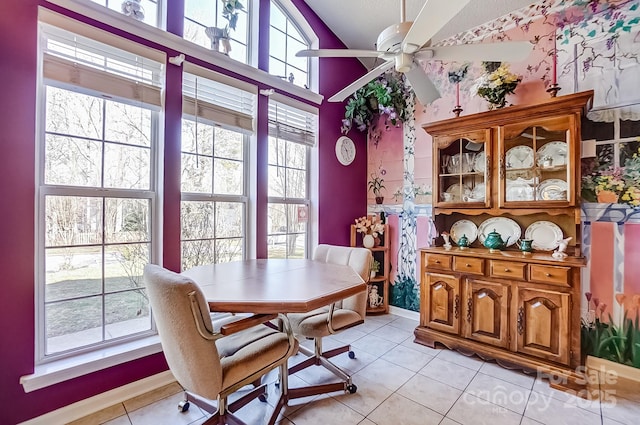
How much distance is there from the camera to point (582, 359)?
7.61ft

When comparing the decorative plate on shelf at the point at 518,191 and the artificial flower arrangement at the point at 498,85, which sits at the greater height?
the artificial flower arrangement at the point at 498,85

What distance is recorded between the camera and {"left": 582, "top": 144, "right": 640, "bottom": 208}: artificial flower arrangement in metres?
2.19

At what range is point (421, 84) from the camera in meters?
1.85

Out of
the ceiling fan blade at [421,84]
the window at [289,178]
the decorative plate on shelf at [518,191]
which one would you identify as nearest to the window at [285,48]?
the window at [289,178]

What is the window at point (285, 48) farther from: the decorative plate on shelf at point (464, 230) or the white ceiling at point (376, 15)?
the decorative plate on shelf at point (464, 230)

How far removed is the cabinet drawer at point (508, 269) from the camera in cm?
229

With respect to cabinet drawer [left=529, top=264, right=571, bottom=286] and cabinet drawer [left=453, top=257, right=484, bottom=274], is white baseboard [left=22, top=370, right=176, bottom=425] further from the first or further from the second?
cabinet drawer [left=529, top=264, right=571, bottom=286]

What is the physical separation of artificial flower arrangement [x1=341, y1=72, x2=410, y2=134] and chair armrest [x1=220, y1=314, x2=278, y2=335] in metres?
2.70

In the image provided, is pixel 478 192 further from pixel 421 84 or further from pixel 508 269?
pixel 421 84

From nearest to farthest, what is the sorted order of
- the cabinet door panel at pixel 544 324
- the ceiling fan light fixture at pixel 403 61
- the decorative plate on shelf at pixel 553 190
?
the ceiling fan light fixture at pixel 403 61 < the cabinet door panel at pixel 544 324 < the decorative plate on shelf at pixel 553 190

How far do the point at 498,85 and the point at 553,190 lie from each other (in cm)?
99

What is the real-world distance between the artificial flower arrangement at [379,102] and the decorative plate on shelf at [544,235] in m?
1.75

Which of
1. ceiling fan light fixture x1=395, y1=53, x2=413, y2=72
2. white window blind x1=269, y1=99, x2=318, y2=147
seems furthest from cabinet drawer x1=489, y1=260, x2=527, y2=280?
white window blind x1=269, y1=99, x2=318, y2=147

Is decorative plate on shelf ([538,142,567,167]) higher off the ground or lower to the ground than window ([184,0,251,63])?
lower
